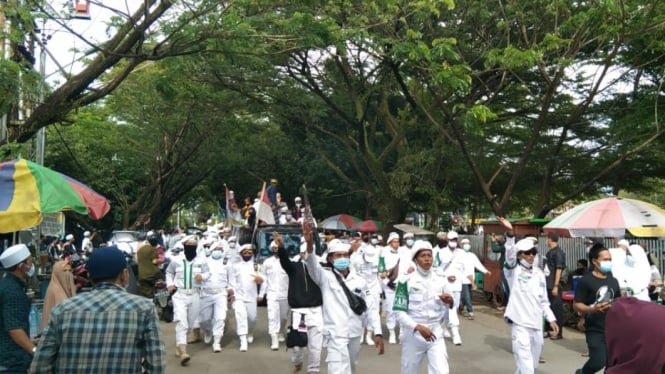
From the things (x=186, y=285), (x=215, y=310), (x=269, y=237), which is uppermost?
(x=269, y=237)

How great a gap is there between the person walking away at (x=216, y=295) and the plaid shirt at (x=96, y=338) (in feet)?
23.1

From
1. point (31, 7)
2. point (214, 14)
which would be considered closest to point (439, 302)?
point (214, 14)

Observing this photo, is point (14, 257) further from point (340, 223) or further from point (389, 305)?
point (340, 223)

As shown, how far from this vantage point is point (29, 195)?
569cm

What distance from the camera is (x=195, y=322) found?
11094 mm

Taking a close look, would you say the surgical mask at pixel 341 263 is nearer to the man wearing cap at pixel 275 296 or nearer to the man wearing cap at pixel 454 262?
the man wearing cap at pixel 275 296

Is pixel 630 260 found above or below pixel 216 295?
above

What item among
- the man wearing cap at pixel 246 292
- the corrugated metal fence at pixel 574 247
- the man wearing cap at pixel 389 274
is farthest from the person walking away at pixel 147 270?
the corrugated metal fence at pixel 574 247

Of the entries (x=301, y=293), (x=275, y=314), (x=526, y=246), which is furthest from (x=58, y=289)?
(x=526, y=246)

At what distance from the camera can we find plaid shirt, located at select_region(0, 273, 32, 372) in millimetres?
4674

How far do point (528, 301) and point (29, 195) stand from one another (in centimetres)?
539

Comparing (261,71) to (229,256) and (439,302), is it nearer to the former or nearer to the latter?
(229,256)

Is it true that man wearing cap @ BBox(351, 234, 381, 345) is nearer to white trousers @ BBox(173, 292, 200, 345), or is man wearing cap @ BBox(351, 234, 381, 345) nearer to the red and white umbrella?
white trousers @ BBox(173, 292, 200, 345)

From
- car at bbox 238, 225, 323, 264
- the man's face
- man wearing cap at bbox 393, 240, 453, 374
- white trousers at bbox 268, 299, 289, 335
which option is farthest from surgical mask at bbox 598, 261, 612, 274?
car at bbox 238, 225, 323, 264
